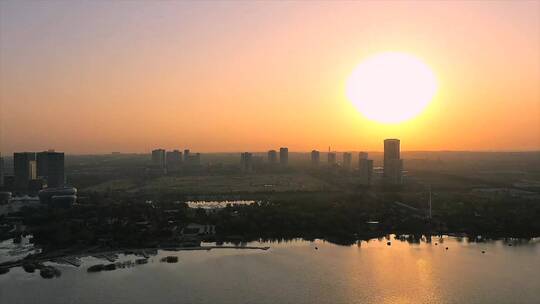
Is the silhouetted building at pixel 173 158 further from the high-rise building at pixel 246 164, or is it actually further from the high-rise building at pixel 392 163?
the high-rise building at pixel 392 163

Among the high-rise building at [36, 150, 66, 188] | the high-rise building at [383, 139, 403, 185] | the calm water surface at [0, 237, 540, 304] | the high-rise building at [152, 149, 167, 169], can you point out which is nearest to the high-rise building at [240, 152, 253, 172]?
the high-rise building at [152, 149, 167, 169]

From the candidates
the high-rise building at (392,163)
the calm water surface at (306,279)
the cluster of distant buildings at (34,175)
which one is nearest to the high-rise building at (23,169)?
the cluster of distant buildings at (34,175)

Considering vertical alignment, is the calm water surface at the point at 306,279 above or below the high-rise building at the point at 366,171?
below

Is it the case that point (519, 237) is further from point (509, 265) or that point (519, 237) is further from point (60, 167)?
point (60, 167)

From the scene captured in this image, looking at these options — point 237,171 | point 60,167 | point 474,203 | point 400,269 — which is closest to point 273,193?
point 474,203

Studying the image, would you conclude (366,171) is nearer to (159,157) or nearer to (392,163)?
(392,163)

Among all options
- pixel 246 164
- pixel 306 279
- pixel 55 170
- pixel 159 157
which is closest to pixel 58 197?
pixel 55 170
